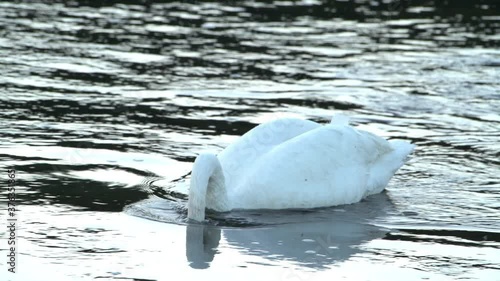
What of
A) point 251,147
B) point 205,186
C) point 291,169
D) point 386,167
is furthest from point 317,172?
point 205,186

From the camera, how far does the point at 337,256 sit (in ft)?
30.3

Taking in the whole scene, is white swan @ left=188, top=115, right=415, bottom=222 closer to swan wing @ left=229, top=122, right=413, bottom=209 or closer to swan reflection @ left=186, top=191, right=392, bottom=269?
swan wing @ left=229, top=122, right=413, bottom=209

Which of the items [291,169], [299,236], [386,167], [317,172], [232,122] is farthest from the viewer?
[232,122]

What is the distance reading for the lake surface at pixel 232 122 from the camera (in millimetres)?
9211

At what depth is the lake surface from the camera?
9.21 metres

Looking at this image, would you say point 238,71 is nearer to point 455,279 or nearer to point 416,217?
point 416,217

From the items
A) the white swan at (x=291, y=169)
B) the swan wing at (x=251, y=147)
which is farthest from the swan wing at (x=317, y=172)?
the swan wing at (x=251, y=147)

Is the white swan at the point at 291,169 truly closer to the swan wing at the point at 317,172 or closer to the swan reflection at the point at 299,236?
the swan wing at the point at 317,172

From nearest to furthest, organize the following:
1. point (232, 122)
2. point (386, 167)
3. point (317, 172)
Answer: point (317, 172), point (386, 167), point (232, 122)

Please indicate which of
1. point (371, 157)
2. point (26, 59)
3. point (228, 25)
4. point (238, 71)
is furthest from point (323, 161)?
point (228, 25)

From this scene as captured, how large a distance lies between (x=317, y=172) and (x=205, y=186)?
1.37m

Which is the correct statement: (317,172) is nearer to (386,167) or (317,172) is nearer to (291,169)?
(291,169)

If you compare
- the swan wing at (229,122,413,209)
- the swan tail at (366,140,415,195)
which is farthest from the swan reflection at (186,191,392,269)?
the swan tail at (366,140,415,195)

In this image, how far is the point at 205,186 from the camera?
9875 mm
